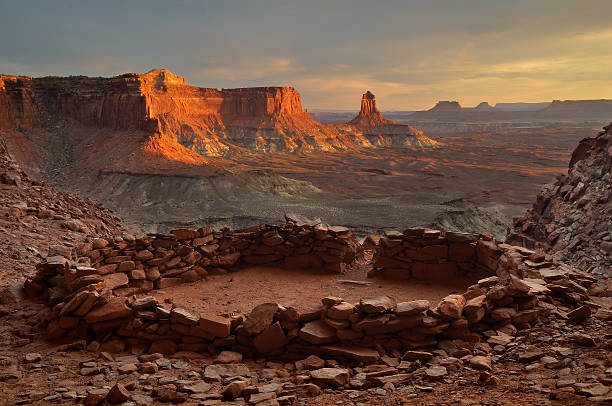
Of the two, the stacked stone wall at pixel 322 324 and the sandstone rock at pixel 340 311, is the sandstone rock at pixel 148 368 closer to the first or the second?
the stacked stone wall at pixel 322 324

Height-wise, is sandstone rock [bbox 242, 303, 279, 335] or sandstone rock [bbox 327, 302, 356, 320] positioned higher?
sandstone rock [bbox 327, 302, 356, 320]

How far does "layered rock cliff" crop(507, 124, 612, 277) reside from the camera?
16520 millimetres

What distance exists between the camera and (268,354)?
23.1 feet

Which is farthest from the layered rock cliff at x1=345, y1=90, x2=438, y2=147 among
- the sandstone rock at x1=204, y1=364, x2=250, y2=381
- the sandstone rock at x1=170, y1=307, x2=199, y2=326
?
the sandstone rock at x1=204, y1=364, x2=250, y2=381

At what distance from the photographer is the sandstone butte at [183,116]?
61.5 meters

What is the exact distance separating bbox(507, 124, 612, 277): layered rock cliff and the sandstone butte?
4832 cm

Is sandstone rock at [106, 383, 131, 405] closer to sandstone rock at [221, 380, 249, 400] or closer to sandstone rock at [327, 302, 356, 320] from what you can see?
sandstone rock at [221, 380, 249, 400]

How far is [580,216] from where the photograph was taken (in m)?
18.9

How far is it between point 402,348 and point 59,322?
5891mm

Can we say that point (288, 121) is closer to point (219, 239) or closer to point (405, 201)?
point (405, 201)

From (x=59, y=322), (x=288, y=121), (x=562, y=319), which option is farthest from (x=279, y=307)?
(x=288, y=121)

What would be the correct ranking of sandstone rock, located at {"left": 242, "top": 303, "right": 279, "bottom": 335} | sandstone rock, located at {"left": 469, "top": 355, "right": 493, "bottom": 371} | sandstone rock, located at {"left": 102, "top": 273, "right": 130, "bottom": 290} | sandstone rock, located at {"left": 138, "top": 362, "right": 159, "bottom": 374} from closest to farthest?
sandstone rock, located at {"left": 469, "top": 355, "right": 493, "bottom": 371}, sandstone rock, located at {"left": 138, "top": 362, "right": 159, "bottom": 374}, sandstone rock, located at {"left": 242, "top": 303, "right": 279, "bottom": 335}, sandstone rock, located at {"left": 102, "top": 273, "right": 130, "bottom": 290}

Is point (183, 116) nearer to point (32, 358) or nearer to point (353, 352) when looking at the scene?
point (32, 358)

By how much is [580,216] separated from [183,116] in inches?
3384
